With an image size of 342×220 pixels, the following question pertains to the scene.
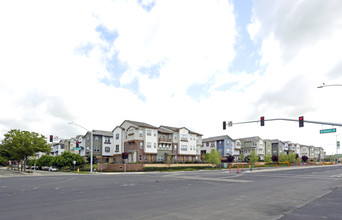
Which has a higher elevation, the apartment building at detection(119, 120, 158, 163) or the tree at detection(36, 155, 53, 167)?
the apartment building at detection(119, 120, 158, 163)

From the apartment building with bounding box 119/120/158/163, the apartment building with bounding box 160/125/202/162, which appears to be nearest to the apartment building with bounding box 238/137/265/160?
the apartment building with bounding box 160/125/202/162

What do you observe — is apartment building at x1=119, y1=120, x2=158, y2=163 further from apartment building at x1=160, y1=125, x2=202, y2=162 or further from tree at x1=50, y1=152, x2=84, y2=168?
tree at x1=50, y1=152, x2=84, y2=168

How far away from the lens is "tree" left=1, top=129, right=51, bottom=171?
48500 millimetres

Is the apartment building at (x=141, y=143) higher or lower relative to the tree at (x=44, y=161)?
higher

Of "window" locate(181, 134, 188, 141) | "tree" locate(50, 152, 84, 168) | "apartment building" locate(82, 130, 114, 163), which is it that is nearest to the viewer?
"tree" locate(50, 152, 84, 168)

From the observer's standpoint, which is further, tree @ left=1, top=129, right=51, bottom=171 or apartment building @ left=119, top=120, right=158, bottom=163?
apartment building @ left=119, top=120, right=158, bottom=163

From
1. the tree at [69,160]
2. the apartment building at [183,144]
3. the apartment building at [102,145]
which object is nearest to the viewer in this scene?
the tree at [69,160]

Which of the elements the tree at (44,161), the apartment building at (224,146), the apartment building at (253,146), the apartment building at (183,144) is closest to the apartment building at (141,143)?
the apartment building at (183,144)

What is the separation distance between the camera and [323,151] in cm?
17825

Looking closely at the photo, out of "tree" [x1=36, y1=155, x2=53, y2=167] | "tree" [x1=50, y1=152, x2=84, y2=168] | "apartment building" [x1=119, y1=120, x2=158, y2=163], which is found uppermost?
"apartment building" [x1=119, y1=120, x2=158, y2=163]

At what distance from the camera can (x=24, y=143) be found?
162 ft

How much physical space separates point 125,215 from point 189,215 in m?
2.51

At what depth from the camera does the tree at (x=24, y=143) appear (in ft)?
159

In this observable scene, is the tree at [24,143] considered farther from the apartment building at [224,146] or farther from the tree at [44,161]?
the apartment building at [224,146]
